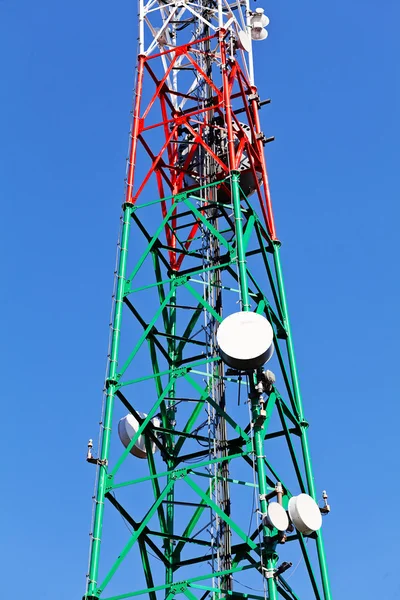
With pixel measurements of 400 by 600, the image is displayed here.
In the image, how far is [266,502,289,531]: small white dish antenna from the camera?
21.1 m

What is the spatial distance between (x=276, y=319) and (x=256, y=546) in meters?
8.14

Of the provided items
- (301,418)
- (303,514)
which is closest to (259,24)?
(301,418)

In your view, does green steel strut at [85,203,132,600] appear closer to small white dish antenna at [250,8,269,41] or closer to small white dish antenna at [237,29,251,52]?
small white dish antenna at [237,29,251,52]

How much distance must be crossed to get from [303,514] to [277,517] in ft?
3.07

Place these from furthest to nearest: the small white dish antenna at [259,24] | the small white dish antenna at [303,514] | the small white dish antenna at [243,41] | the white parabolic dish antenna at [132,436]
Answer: the small white dish antenna at [259,24] → the small white dish antenna at [243,41] → the white parabolic dish antenna at [132,436] → the small white dish antenna at [303,514]

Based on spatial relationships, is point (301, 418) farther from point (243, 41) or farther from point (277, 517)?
point (243, 41)

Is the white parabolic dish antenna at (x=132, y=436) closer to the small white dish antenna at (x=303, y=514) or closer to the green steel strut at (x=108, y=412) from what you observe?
the green steel strut at (x=108, y=412)

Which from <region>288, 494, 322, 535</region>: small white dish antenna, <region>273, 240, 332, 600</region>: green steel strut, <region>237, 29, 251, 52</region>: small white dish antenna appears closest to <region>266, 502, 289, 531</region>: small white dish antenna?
<region>288, 494, 322, 535</region>: small white dish antenna

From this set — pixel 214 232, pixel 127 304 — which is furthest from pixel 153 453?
pixel 214 232

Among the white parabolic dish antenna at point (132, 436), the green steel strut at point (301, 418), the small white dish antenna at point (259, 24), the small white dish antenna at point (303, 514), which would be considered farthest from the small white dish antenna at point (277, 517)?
the small white dish antenna at point (259, 24)

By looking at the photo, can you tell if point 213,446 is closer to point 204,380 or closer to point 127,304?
point 204,380

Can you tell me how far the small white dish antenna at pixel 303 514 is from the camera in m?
21.9

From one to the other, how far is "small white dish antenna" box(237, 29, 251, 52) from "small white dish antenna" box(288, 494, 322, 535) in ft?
54.2

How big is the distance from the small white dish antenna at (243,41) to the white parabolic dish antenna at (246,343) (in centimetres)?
1271
